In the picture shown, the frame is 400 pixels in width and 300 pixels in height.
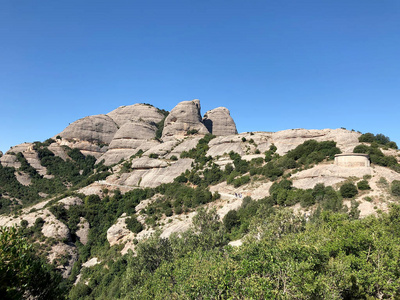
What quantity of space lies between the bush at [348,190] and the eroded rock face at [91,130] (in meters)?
103

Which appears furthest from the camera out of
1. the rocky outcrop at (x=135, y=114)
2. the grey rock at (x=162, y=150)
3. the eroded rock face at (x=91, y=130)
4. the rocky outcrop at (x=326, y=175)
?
the rocky outcrop at (x=135, y=114)

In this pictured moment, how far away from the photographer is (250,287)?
13.8 m

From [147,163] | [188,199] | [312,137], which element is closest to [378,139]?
[312,137]

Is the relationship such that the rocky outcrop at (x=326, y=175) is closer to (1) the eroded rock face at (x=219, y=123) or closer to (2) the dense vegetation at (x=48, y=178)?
(2) the dense vegetation at (x=48, y=178)

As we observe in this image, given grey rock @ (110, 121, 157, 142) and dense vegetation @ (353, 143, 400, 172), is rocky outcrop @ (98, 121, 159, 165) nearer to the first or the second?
grey rock @ (110, 121, 157, 142)

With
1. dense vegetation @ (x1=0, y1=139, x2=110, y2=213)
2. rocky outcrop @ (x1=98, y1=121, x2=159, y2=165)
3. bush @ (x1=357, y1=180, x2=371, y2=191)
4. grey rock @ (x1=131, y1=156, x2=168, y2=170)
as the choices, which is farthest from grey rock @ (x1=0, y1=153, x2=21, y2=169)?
bush @ (x1=357, y1=180, x2=371, y2=191)

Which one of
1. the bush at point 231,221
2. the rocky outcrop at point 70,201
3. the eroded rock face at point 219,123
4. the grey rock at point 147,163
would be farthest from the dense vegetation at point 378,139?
the rocky outcrop at point 70,201

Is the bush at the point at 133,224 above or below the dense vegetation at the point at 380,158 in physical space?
below

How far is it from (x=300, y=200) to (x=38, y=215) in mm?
55634

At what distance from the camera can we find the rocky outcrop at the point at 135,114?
124m

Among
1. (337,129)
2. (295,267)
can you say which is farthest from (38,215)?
(337,129)

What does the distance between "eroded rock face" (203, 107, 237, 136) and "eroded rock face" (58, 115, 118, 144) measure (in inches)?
1818

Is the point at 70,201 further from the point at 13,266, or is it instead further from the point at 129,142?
the point at 13,266

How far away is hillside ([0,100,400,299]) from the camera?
28.0 m
